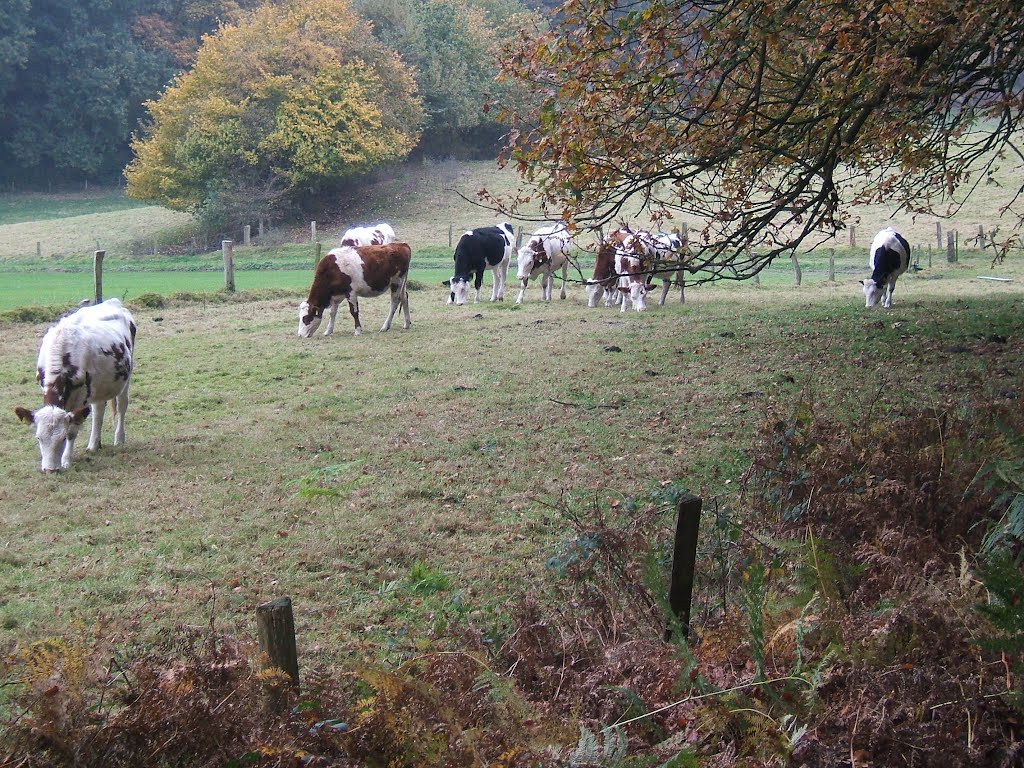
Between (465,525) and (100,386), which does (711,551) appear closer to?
(465,525)

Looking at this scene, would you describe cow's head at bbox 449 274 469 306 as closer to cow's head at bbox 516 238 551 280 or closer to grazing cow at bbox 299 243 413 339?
cow's head at bbox 516 238 551 280

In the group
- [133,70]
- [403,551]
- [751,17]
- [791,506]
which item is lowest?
[403,551]

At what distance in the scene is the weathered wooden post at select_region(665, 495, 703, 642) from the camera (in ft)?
13.6

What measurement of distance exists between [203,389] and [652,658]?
10.3m

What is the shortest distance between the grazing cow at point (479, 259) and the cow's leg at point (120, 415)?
1299cm

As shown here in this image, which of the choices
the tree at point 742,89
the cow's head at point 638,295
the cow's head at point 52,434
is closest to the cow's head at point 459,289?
the cow's head at point 638,295

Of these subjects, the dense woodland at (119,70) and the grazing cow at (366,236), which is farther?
the dense woodland at (119,70)

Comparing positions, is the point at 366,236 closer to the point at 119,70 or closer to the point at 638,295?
the point at 638,295

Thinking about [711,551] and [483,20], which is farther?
[483,20]

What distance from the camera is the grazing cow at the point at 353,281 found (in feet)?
57.4

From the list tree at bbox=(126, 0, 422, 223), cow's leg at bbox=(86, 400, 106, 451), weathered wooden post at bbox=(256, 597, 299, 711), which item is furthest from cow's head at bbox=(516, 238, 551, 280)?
tree at bbox=(126, 0, 422, 223)

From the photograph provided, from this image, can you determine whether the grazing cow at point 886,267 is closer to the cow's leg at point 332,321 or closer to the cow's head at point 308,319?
the cow's leg at point 332,321

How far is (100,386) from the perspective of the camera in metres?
9.74

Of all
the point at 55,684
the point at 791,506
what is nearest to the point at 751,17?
the point at 791,506
